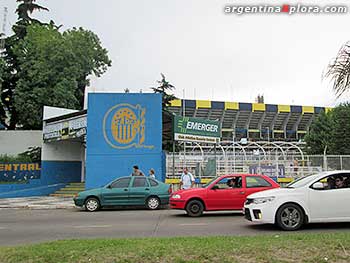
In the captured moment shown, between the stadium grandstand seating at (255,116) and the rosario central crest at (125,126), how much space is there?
40240 mm

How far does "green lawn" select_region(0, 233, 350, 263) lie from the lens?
19.1 feet

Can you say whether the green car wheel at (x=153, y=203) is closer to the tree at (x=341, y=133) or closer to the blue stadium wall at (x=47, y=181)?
the blue stadium wall at (x=47, y=181)

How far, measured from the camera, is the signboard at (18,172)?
24750 millimetres

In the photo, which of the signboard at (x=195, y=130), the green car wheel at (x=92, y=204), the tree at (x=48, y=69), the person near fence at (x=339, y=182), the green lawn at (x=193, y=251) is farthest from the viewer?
the tree at (x=48, y=69)

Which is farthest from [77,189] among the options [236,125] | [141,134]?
[236,125]

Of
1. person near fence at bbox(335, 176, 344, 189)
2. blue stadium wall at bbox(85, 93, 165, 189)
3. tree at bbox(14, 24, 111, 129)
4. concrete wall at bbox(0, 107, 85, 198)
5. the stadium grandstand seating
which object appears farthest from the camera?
the stadium grandstand seating

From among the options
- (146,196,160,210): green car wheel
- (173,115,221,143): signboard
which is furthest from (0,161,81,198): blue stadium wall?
(146,196,160,210): green car wheel

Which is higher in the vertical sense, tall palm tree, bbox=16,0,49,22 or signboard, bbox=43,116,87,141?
tall palm tree, bbox=16,0,49,22

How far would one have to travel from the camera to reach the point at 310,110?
67.8 m

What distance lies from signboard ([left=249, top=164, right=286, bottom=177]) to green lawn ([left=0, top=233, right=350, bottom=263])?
1617cm

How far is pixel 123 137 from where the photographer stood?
21.3 metres

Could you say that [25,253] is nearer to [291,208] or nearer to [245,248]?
[245,248]

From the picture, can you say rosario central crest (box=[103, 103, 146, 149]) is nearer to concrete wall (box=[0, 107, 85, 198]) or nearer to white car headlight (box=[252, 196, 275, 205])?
concrete wall (box=[0, 107, 85, 198])

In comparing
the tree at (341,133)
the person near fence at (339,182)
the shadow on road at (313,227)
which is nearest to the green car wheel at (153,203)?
the shadow on road at (313,227)
